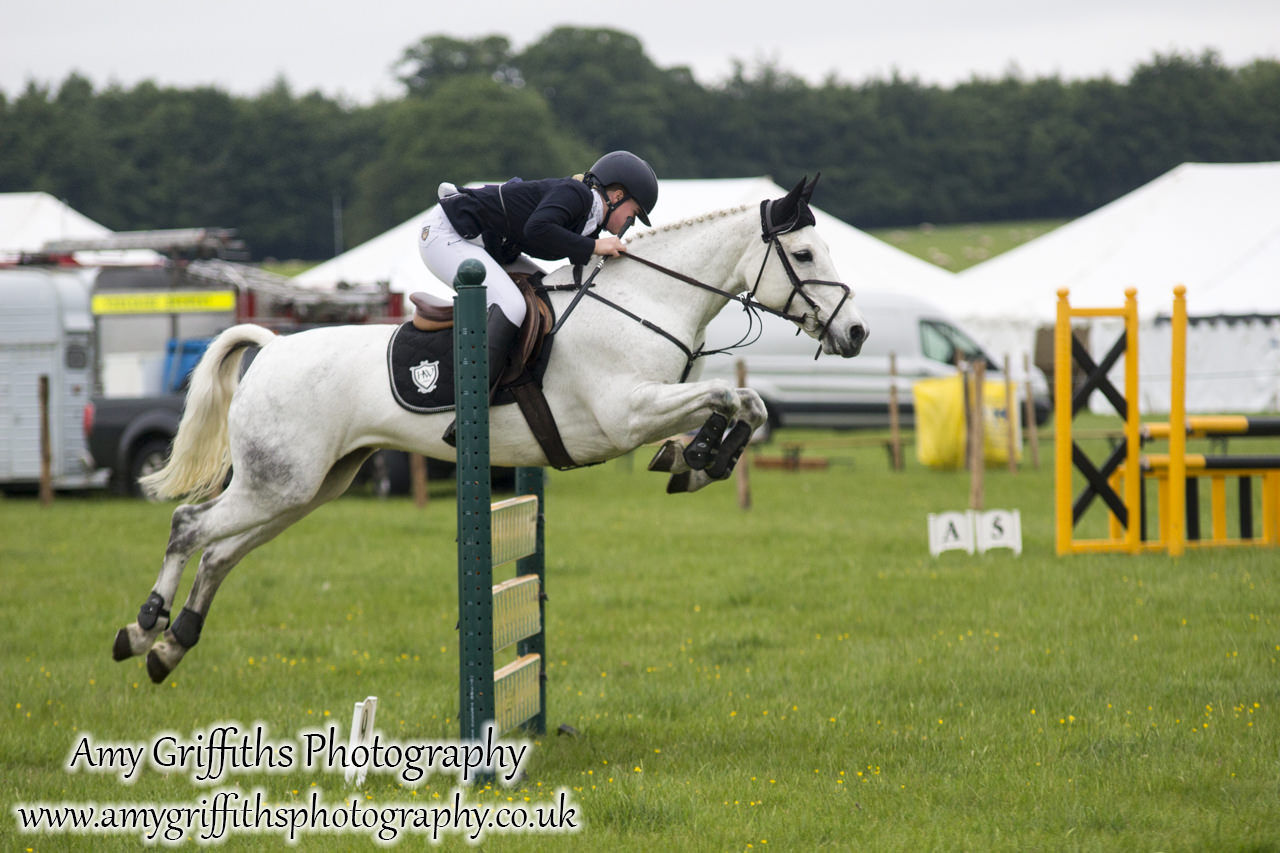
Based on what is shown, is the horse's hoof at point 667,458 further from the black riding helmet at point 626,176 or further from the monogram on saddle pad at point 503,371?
the black riding helmet at point 626,176

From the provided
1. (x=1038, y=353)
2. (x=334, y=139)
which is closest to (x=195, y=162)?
(x=334, y=139)

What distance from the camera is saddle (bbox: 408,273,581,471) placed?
5.33 metres

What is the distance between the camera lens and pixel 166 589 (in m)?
5.77

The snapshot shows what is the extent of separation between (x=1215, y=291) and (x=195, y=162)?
5851 centimetres

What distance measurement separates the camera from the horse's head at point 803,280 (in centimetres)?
529

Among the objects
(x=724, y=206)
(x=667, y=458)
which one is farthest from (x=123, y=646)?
(x=724, y=206)

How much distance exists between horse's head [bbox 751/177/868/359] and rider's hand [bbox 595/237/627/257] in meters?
0.59

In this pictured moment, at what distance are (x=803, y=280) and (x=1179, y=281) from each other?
24270 mm

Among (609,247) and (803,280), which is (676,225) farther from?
(803,280)

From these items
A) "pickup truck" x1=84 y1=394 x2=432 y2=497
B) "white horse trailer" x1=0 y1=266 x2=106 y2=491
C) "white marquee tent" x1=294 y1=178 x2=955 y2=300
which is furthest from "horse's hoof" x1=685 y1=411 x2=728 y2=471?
"white marquee tent" x1=294 y1=178 x2=955 y2=300

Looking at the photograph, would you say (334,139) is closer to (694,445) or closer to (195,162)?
(195,162)

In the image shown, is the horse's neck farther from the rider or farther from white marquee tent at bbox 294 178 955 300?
white marquee tent at bbox 294 178 955 300

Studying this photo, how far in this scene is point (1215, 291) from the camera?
26547mm

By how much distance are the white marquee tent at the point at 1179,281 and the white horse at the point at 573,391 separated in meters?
21.3
